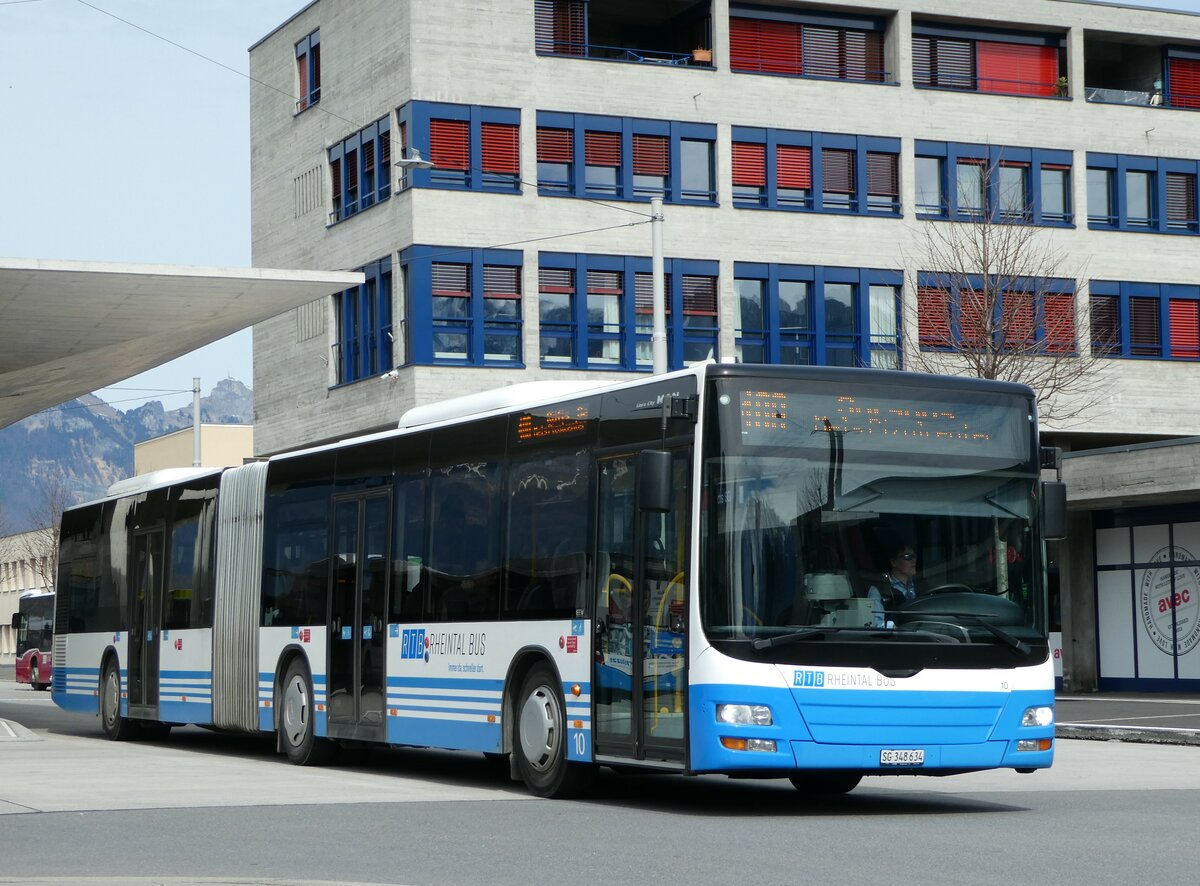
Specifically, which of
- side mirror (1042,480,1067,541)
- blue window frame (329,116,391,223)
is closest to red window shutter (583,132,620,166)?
blue window frame (329,116,391,223)

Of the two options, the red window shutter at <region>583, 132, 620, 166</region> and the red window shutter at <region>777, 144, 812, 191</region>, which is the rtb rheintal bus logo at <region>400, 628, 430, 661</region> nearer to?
the red window shutter at <region>583, 132, 620, 166</region>

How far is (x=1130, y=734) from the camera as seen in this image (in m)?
24.1

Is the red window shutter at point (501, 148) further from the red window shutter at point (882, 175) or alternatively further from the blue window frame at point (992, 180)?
the blue window frame at point (992, 180)

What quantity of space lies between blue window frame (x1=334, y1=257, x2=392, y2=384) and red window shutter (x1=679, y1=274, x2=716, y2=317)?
6715 millimetres

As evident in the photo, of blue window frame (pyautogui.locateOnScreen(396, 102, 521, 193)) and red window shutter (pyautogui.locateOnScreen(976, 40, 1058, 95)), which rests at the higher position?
red window shutter (pyautogui.locateOnScreen(976, 40, 1058, 95))

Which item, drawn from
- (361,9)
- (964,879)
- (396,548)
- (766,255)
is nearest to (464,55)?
(361,9)

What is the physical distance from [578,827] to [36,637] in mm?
50535

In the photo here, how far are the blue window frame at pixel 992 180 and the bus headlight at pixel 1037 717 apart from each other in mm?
35001

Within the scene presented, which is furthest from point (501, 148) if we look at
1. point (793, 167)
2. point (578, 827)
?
point (578, 827)

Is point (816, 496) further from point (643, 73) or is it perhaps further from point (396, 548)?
point (643, 73)

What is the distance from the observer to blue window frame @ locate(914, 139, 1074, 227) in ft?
159

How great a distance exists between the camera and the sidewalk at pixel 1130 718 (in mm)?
23859

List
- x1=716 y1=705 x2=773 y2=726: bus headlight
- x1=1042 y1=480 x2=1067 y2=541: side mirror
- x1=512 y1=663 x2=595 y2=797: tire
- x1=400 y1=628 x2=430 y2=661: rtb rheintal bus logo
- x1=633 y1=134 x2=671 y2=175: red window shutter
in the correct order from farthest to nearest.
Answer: x1=633 y1=134 x2=671 y2=175: red window shutter < x1=400 y1=628 x2=430 y2=661: rtb rheintal bus logo < x1=512 y1=663 x2=595 y2=797: tire < x1=1042 y1=480 x2=1067 y2=541: side mirror < x1=716 y1=705 x2=773 y2=726: bus headlight

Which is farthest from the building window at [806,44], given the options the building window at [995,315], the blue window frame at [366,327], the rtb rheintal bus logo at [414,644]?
the rtb rheintal bus logo at [414,644]
